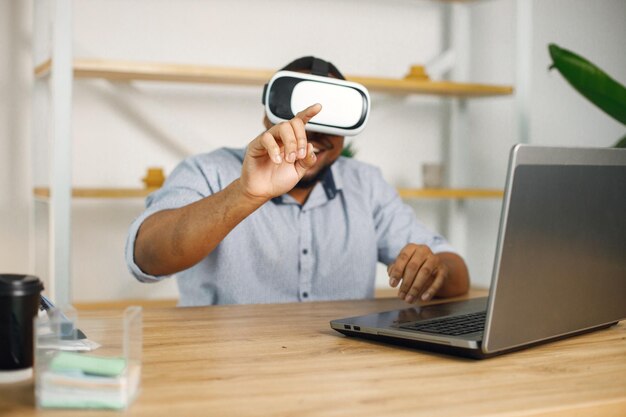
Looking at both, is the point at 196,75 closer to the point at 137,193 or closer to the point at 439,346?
the point at 137,193

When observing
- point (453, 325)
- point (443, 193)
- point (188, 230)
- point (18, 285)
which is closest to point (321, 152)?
point (188, 230)

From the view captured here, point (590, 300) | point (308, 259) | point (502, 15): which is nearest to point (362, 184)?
point (308, 259)

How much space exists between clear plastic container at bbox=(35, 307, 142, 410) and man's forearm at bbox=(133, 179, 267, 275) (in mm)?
539

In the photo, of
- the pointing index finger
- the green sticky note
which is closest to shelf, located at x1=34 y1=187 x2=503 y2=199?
the pointing index finger

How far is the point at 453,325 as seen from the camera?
1163 mm

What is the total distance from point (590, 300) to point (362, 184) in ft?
3.30

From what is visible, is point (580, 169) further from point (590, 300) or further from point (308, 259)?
point (308, 259)

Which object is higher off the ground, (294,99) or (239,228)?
(294,99)

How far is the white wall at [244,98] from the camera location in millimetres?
2803

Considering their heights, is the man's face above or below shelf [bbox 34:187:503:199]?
above

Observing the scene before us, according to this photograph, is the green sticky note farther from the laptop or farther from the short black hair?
the short black hair

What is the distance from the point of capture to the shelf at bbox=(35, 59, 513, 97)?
2.51 meters

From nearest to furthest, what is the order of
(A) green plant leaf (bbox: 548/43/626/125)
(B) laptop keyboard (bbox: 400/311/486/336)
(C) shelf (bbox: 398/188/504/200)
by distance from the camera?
(B) laptop keyboard (bbox: 400/311/486/336), (A) green plant leaf (bbox: 548/43/626/125), (C) shelf (bbox: 398/188/504/200)

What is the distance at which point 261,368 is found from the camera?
0.96 meters
